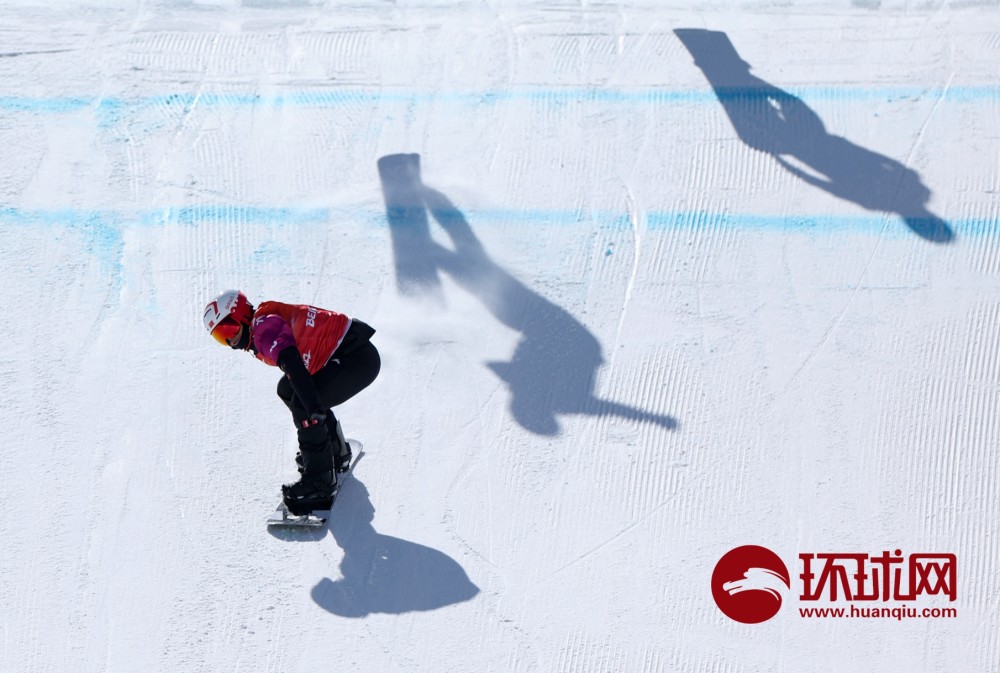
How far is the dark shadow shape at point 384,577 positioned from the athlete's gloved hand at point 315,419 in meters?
0.69

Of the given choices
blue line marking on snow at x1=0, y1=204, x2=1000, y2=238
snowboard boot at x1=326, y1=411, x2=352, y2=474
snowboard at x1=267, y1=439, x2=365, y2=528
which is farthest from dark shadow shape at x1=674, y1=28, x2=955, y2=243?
snowboard at x1=267, y1=439, x2=365, y2=528

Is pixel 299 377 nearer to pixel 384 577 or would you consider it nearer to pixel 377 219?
pixel 384 577

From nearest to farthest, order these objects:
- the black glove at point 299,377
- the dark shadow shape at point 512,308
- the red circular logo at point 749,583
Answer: the black glove at point 299,377 → the red circular logo at point 749,583 → the dark shadow shape at point 512,308

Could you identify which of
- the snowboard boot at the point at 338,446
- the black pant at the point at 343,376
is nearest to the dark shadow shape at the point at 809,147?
the black pant at the point at 343,376

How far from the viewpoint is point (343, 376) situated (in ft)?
16.9

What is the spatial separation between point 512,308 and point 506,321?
0.10m

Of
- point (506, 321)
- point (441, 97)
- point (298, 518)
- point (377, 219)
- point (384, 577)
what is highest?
point (441, 97)

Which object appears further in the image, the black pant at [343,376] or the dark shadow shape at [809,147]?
the dark shadow shape at [809,147]

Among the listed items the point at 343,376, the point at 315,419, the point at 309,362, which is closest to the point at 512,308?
the point at 343,376

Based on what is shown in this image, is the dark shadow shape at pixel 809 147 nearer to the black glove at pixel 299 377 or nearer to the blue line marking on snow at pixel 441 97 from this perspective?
the blue line marking on snow at pixel 441 97

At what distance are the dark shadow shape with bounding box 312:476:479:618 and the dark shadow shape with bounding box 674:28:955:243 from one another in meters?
3.42

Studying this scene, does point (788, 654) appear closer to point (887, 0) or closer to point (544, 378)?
point (544, 378)

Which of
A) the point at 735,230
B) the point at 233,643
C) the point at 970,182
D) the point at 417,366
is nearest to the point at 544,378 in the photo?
the point at 417,366

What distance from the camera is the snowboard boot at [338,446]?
527 cm
